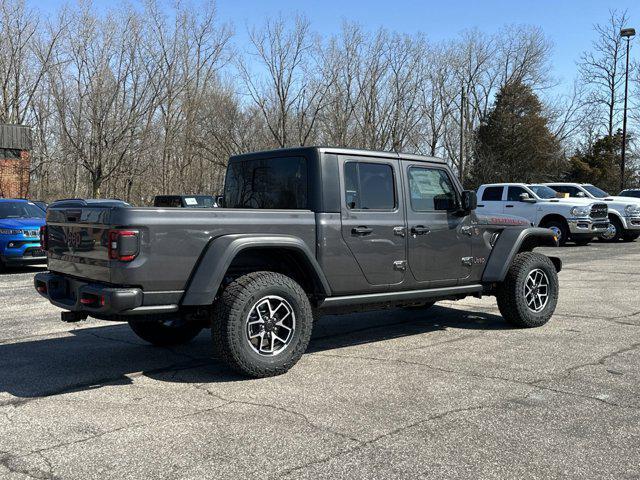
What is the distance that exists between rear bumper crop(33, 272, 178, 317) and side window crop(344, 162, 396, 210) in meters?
1.97

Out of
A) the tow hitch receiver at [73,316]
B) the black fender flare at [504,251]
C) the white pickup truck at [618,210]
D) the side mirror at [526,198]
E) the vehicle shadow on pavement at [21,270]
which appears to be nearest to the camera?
the tow hitch receiver at [73,316]

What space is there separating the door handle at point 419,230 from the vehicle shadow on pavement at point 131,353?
127 centimetres

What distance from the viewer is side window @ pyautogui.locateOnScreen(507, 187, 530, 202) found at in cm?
2009

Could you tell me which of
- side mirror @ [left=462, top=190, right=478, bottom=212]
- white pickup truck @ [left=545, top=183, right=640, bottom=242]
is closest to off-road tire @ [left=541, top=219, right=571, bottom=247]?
white pickup truck @ [left=545, top=183, right=640, bottom=242]

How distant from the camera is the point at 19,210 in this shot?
14.2m

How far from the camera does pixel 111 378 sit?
5.16 metres

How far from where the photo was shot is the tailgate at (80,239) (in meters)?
4.61

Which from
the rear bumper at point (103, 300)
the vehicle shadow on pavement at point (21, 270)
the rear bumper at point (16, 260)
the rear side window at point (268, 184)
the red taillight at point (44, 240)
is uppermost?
the rear side window at point (268, 184)

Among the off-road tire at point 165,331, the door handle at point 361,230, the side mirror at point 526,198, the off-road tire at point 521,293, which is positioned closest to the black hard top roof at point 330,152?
the door handle at point 361,230

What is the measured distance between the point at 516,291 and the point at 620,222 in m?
17.0

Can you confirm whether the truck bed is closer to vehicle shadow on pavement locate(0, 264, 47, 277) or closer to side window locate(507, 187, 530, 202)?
vehicle shadow on pavement locate(0, 264, 47, 277)

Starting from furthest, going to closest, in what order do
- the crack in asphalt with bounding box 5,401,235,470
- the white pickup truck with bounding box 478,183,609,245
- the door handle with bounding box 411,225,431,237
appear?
the white pickup truck with bounding box 478,183,609,245
the door handle with bounding box 411,225,431,237
the crack in asphalt with bounding box 5,401,235,470

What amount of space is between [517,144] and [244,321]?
1774 inches

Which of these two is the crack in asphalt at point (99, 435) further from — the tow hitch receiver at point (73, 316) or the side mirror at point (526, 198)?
the side mirror at point (526, 198)
